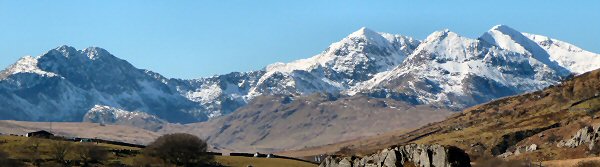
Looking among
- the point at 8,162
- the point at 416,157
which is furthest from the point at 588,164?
the point at 8,162

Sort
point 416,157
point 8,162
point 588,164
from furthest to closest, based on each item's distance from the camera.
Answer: point 8,162
point 588,164
point 416,157

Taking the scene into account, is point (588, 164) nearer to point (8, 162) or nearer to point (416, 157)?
point (416, 157)

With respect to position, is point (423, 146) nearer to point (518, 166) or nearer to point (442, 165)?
point (442, 165)

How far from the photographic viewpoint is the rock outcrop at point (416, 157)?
122m

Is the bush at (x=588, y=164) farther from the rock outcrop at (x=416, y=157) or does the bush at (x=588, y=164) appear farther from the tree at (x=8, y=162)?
the tree at (x=8, y=162)

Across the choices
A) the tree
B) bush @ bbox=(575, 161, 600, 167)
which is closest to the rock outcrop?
bush @ bbox=(575, 161, 600, 167)

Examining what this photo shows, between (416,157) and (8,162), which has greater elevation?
(8,162)

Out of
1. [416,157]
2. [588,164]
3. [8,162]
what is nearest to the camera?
[416,157]

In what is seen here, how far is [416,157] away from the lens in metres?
126

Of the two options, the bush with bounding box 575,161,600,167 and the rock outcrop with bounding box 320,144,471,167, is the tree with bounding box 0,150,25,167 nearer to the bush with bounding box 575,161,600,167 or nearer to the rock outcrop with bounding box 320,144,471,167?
the rock outcrop with bounding box 320,144,471,167

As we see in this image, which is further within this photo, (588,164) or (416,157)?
(588,164)

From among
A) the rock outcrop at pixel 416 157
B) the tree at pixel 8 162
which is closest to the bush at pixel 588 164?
the rock outcrop at pixel 416 157

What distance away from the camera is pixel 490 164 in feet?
575

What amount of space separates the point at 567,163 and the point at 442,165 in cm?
7757
